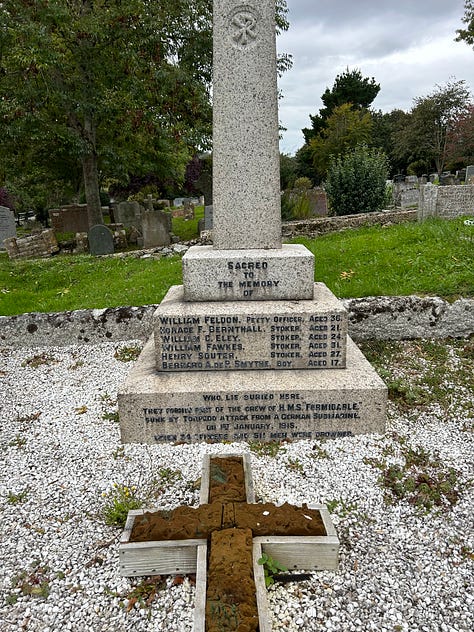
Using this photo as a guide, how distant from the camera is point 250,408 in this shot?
3.90 meters

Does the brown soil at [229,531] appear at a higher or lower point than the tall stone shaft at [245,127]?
lower

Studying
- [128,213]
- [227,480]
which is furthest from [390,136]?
[227,480]

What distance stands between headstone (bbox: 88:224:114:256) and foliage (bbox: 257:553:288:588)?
12947mm

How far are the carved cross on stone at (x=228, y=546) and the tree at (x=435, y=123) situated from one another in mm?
41161

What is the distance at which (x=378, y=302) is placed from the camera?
19.6ft

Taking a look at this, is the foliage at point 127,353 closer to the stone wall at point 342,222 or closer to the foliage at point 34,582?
the foliage at point 34,582

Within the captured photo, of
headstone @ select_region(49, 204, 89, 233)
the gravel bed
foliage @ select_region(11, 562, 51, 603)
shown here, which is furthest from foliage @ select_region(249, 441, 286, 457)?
headstone @ select_region(49, 204, 89, 233)

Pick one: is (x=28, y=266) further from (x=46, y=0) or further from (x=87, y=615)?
(x=87, y=615)

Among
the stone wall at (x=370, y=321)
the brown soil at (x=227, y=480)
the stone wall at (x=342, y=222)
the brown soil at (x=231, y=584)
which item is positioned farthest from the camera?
the stone wall at (x=342, y=222)

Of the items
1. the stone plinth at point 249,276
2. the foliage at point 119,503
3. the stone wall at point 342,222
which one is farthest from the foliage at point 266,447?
the stone wall at point 342,222

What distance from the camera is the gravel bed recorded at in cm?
236

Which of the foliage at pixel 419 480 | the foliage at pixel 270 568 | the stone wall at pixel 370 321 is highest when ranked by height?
the stone wall at pixel 370 321

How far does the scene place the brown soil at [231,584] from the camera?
2.09m

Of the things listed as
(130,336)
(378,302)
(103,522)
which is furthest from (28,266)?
(103,522)
